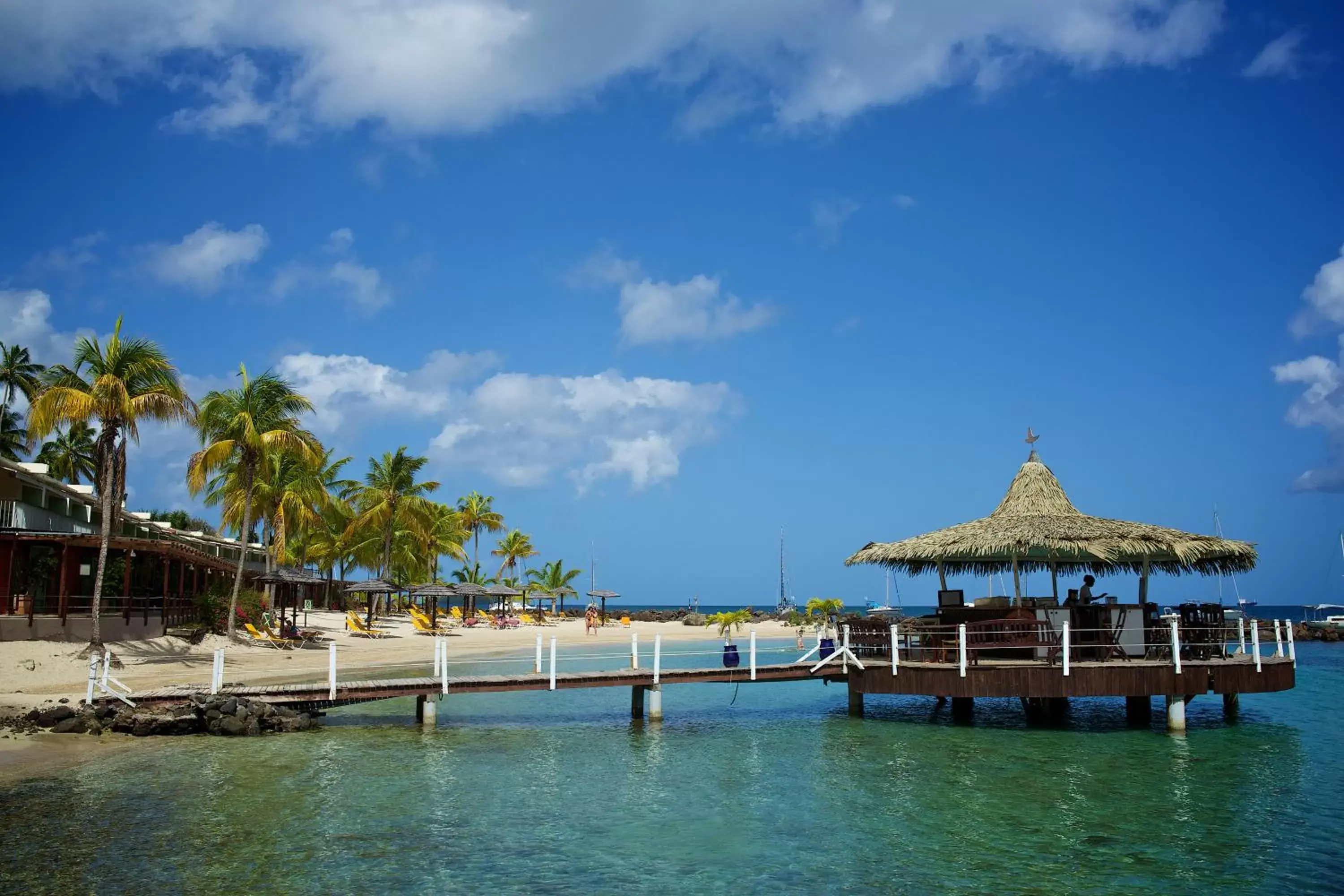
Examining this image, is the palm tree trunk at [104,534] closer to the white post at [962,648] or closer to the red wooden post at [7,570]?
the red wooden post at [7,570]

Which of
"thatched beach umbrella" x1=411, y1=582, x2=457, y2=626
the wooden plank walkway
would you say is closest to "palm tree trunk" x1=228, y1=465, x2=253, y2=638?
the wooden plank walkway

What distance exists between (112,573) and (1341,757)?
3448 cm

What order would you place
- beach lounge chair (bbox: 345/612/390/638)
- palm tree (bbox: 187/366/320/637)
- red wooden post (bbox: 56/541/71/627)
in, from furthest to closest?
beach lounge chair (bbox: 345/612/390/638), palm tree (bbox: 187/366/320/637), red wooden post (bbox: 56/541/71/627)

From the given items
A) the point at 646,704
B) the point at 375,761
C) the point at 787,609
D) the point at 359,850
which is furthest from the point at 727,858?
the point at 787,609

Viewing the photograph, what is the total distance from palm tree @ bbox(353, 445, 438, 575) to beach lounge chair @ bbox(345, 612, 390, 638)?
7.17 meters

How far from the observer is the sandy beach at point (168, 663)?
58.2 ft

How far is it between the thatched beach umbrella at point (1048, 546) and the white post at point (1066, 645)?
2.05 meters

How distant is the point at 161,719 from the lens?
19.4 metres

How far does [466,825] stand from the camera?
13625 mm

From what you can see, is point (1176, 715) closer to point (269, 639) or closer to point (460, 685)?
point (460, 685)

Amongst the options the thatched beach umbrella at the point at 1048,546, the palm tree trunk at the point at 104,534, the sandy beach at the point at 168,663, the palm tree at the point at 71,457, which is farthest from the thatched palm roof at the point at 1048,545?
the palm tree at the point at 71,457

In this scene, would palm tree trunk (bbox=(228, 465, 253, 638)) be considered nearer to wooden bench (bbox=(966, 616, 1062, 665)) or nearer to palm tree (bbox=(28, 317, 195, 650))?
palm tree (bbox=(28, 317, 195, 650))

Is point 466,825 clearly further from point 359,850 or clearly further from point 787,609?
point 787,609

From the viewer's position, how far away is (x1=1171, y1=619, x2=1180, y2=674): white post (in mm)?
19672
